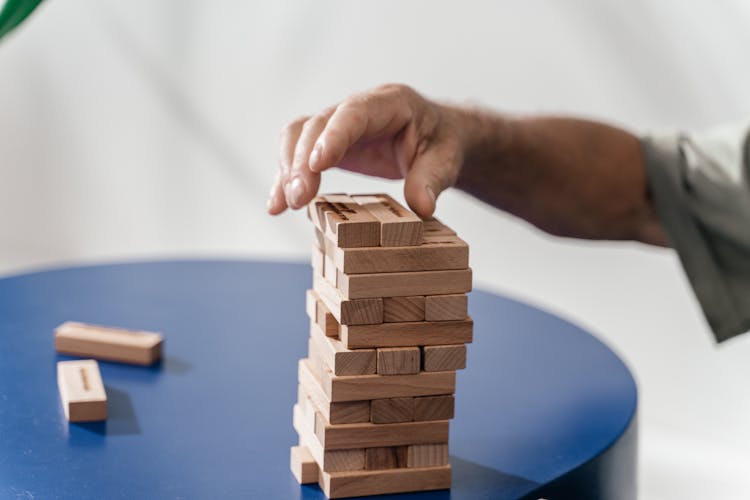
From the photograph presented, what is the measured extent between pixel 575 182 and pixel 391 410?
89 centimetres

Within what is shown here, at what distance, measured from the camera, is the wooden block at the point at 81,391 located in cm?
122

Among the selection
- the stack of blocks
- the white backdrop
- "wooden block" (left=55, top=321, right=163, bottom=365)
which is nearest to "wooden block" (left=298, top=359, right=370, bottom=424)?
the stack of blocks

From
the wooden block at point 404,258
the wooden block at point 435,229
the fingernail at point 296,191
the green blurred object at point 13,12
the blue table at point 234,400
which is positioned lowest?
the blue table at point 234,400

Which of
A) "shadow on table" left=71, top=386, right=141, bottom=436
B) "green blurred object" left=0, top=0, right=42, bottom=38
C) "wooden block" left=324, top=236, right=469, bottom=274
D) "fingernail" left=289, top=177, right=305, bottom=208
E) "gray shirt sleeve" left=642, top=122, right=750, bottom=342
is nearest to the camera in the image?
"wooden block" left=324, top=236, right=469, bottom=274

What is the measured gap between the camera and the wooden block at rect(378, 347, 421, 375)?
101 cm

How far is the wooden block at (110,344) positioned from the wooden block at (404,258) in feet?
1.69

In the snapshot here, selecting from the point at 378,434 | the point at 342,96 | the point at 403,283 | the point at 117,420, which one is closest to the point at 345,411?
the point at 378,434

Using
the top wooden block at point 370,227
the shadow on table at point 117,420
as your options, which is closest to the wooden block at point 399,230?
the top wooden block at point 370,227

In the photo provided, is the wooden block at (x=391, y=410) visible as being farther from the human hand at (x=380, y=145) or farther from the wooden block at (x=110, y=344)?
the wooden block at (x=110, y=344)

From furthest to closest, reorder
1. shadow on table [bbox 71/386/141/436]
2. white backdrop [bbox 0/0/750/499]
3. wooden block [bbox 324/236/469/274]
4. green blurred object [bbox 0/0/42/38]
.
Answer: white backdrop [bbox 0/0/750/499] < green blurred object [bbox 0/0/42/38] < shadow on table [bbox 71/386/141/436] < wooden block [bbox 324/236/469/274]

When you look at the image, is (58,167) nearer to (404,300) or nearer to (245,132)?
(245,132)

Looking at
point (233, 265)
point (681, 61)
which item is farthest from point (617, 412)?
point (681, 61)

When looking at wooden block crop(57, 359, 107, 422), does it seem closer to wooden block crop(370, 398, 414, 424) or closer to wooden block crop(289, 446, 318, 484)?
wooden block crop(289, 446, 318, 484)

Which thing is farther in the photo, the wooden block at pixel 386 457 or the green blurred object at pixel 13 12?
the green blurred object at pixel 13 12
